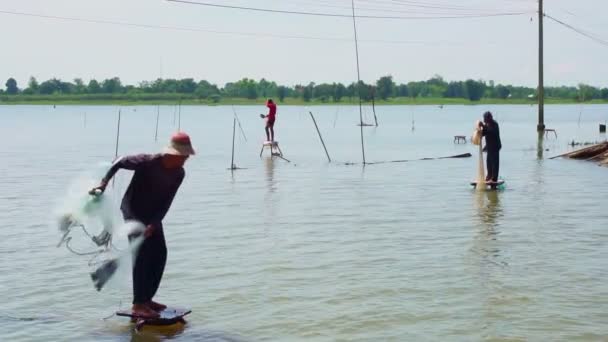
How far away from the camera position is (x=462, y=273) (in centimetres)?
973

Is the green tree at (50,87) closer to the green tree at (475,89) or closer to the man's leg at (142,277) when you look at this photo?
the green tree at (475,89)

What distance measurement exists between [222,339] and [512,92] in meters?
160

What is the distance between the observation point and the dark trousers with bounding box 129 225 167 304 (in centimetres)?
719

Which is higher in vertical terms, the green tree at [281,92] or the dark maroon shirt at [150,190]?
the green tree at [281,92]

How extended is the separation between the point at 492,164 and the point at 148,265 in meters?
11.6

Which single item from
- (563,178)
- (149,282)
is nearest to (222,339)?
(149,282)

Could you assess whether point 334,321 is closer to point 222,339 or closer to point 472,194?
point 222,339

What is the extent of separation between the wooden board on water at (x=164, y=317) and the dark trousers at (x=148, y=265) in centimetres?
13

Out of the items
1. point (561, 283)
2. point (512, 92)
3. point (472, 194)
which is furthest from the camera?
point (512, 92)

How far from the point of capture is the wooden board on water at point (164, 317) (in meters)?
7.37

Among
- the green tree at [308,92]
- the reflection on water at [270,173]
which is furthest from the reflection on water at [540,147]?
the green tree at [308,92]

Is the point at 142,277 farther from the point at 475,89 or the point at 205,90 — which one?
the point at 475,89

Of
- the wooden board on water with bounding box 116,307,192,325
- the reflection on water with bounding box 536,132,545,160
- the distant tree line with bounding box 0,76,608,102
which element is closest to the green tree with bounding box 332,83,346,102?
the distant tree line with bounding box 0,76,608,102

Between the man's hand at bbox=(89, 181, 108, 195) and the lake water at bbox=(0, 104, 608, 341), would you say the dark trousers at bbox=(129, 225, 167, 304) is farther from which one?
the man's hand at bbox=(89, 181, 108, 195)
